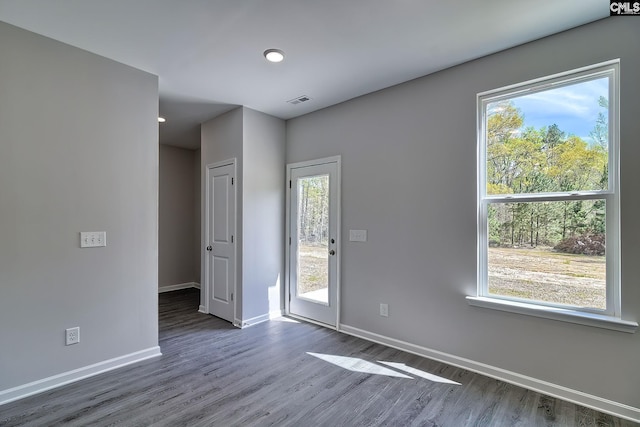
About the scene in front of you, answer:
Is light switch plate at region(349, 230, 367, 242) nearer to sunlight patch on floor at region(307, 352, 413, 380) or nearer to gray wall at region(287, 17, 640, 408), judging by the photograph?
gray wall at region(287, 17, 640, 408)

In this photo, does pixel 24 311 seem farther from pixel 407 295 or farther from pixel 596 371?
pixel 596 371

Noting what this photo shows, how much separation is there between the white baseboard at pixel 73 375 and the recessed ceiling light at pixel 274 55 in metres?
2.93

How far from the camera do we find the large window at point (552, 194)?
2184 mm

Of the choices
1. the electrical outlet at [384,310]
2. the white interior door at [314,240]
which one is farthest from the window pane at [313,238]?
the electrical outlet at [384,310]

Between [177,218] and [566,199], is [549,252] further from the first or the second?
[177,218]

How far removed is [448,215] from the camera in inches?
111

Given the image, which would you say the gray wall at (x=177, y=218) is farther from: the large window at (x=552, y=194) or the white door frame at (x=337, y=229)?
the large window at (x=552, y=194)

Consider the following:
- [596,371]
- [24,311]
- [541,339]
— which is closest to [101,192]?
[24,311]

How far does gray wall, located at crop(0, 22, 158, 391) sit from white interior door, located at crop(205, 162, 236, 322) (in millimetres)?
1059

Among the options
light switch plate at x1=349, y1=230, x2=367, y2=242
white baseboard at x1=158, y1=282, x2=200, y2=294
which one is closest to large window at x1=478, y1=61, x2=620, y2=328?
light switch plate at x1=349, y1=230, x2=367, y2=242

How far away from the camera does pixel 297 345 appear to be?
3.23 meters

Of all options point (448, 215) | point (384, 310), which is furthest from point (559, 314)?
point (384, 310)

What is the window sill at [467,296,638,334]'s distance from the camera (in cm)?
204

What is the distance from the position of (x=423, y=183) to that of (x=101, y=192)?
2966 millimetres
